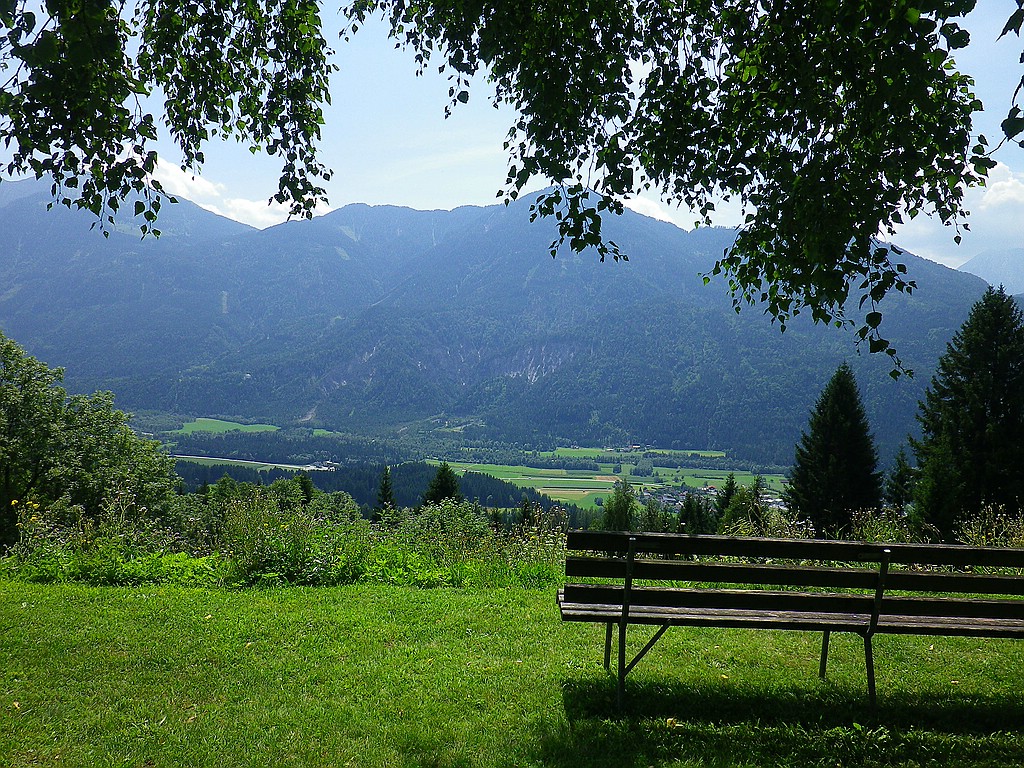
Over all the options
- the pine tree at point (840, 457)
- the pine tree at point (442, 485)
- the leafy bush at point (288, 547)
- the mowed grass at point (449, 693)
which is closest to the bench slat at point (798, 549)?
the mowed grass at point (449, 693)

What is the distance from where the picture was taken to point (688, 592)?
13.2ft

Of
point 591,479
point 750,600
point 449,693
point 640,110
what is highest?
point 640,110

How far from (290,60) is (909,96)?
14.1 feet

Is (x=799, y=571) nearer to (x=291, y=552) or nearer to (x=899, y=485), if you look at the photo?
(x=291, y=552)

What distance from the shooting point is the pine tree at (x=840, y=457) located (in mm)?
32406

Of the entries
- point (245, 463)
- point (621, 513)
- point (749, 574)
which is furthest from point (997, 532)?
point (245, 463)

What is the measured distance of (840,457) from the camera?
32688mm

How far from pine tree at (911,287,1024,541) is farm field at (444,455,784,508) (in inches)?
2346

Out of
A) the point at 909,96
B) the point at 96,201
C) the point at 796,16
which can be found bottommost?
the point at 96,201

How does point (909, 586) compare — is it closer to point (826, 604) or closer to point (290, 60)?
point (826, 604)

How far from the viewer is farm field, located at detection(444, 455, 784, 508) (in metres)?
98.8

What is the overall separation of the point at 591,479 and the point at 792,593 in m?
118

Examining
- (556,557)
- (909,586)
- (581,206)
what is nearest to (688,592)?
(909,586)

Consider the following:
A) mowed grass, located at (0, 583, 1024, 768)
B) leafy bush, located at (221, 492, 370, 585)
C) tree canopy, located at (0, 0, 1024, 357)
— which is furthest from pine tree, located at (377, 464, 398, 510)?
tree canopy, located at (0, 0, 1024, 357)
